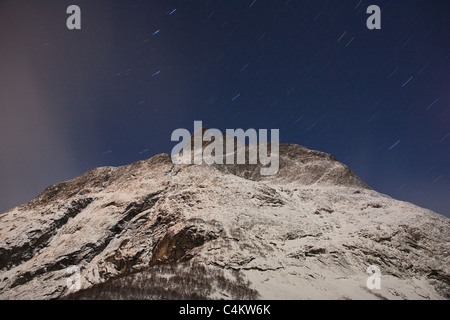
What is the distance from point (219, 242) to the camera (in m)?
28.2

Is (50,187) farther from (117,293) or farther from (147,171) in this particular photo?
(117,293)

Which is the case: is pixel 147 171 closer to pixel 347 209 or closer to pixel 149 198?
pixel 149 198

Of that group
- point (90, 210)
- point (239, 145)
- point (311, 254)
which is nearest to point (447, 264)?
point (311, 254)

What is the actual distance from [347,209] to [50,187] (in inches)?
2194

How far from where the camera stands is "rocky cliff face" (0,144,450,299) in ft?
74.2

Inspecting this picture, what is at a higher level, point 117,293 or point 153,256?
point 153,256

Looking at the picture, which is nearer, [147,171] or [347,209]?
[347,209]

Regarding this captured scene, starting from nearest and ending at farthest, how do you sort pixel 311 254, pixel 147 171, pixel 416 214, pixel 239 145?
pixel 311 254 → pixel 416 214 → pixel 147 171 → pixel 239 145

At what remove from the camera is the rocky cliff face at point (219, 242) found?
2262 centimetres

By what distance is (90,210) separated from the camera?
1657 inches

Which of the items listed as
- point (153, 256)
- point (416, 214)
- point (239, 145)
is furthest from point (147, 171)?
point (416, 214)

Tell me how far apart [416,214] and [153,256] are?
3323 centimetres
